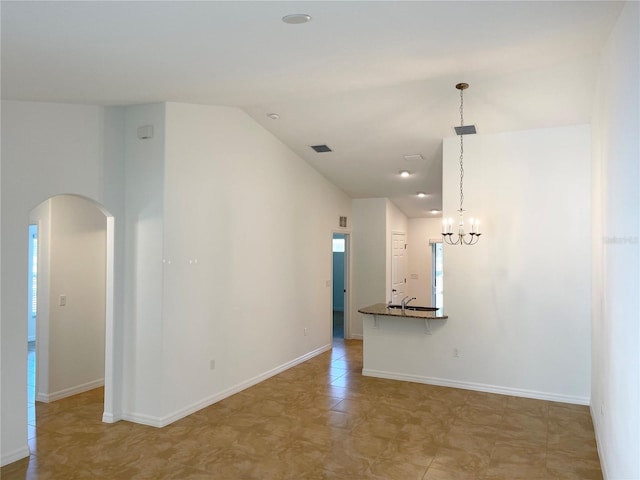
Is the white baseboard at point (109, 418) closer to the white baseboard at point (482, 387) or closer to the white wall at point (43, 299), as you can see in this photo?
the white wall at point (43, 299)

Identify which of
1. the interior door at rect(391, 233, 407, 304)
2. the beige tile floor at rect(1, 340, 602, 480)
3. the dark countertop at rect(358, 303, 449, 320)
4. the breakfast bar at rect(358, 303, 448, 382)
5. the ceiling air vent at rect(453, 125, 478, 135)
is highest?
the ceiling air vent at rect(453, 125, 478, 135)

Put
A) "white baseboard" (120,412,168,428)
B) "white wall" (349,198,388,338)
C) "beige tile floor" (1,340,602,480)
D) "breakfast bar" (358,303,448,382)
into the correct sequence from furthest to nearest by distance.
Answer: "white wall" (349,198,388,338)
"breakfast bar" (358,303,448,382)
"white baseboard" (120,412,168,428)
"beige tile floor" (1,340,602,480)

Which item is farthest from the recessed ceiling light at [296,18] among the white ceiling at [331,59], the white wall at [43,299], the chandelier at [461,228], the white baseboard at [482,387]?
the white baseboard at [482,387]

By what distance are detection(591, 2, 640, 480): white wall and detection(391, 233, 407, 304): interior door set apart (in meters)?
5.40

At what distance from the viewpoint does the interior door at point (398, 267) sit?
902 centimetres

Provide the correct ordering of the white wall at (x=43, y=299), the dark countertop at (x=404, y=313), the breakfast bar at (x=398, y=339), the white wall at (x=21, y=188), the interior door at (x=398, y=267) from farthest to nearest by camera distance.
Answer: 1. the interior door at (x=398, y=267)
2. the breakfast bar at (x=398, y=339)
3. the dark countertop at (x=404, y=313)
4. the white wall at (x=43, y=299)
5. the white wall at (x=21, y=188)

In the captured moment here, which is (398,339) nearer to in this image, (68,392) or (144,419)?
(144,419)

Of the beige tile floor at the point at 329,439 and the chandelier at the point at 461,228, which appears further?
the chandelier at the point at 461,228

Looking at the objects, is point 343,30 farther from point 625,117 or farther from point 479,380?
point 479,380

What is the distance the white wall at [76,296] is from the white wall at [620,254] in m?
5.18

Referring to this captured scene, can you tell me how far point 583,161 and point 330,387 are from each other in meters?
3.87

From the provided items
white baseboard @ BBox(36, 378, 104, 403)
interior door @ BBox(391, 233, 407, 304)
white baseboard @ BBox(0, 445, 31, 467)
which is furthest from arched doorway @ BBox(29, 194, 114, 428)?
interior door @ BBox(391, 233, 407, 304)

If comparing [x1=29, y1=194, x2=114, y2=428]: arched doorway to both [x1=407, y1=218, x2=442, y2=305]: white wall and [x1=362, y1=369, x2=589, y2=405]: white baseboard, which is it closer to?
[x1=362, y1=369, x2=589, y2=405]: white baseboard

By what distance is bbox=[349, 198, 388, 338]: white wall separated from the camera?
8.64 meters
